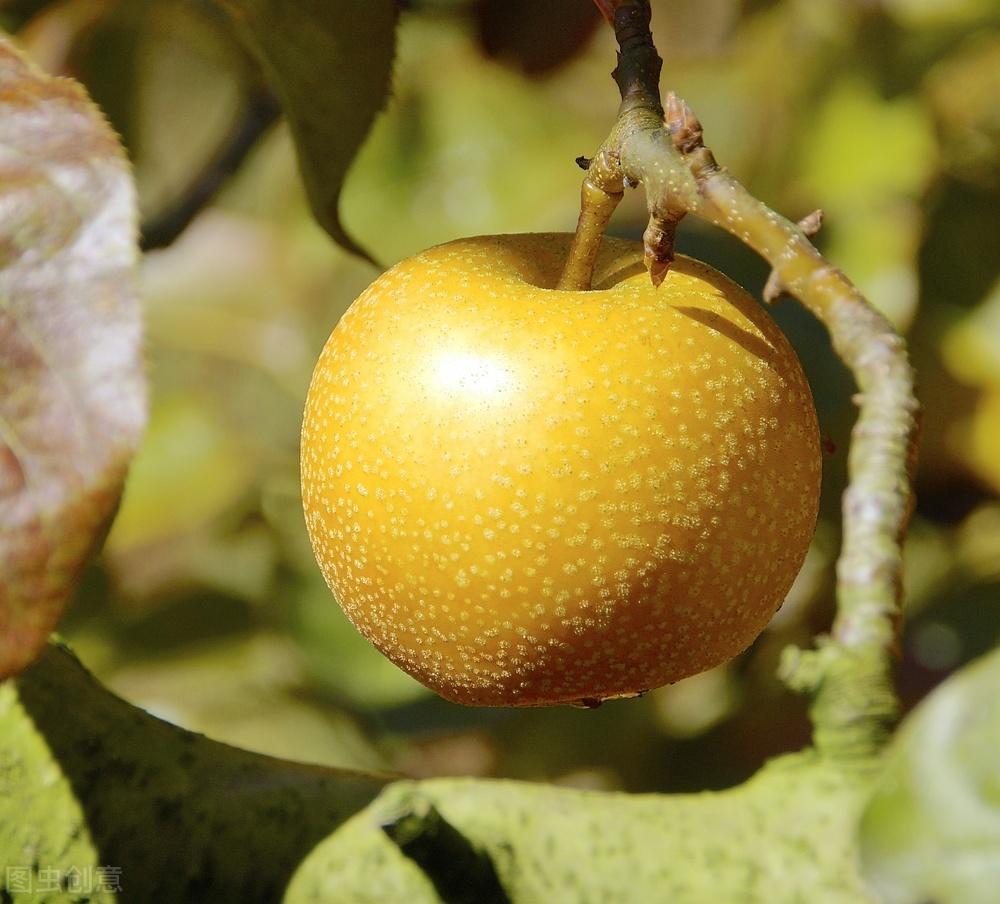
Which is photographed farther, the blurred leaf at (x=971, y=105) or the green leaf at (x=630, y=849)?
the blurred leaf at (x=971, y=105)

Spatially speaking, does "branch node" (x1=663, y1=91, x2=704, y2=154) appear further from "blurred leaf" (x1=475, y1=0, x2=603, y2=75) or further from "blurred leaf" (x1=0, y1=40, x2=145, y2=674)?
"blurred leaf" (x1=475, y1=0, x2=603, y2=75)

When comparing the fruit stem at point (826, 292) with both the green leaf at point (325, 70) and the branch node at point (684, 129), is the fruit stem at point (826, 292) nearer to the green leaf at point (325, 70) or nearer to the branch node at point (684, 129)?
the branch node at point (684, 129)

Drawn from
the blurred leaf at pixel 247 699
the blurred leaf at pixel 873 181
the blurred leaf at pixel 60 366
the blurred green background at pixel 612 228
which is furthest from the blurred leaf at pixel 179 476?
the blurred leaf at pixel 60 366

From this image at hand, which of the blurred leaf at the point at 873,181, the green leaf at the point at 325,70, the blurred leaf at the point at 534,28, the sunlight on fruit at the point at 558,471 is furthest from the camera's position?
the blurred leaf at the point at 873,181

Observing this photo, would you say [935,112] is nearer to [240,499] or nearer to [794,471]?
[240,499]

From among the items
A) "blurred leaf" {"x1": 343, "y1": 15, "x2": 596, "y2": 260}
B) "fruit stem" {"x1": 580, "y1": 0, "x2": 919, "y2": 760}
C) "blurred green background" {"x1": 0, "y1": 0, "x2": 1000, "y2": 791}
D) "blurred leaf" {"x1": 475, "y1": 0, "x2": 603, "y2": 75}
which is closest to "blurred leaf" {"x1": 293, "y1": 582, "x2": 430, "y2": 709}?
"blurred green background" {"x1": 0, "y1": 0, "x2": 1000, "y2": 791}

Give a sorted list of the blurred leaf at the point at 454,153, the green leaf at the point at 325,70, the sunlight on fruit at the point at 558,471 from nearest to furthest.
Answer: the sunlight on fruit at the point at 558,471
the green leaf at the point at 325,70
the blurred leaf at the point at 454,153

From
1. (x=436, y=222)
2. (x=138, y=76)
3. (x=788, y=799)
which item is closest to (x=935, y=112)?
(x=436, y=222)
